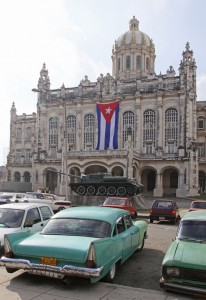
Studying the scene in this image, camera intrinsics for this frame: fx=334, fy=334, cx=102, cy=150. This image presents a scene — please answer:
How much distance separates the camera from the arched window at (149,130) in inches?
2064

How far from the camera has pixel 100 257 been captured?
20.7 feet

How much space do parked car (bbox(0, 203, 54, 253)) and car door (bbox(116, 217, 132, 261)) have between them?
9.01ft

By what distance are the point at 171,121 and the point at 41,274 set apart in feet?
156

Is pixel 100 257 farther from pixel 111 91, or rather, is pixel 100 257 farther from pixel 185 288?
pixel 111 91

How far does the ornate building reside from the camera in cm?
4897

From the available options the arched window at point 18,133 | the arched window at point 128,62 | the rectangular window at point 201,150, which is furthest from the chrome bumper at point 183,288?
the arched window at point 18,133

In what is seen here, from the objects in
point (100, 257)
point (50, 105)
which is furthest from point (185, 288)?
point (50, 105)

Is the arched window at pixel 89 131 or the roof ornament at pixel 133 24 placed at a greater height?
the roof ornament at pixel 133 24

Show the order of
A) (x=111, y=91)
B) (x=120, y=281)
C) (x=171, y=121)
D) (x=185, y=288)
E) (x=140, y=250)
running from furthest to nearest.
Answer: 1. (x=111, y=91)
2. (x=171, y=121)
3. (x=140, y=250)
4. (x=120, y=281)
5. (x=185, y=288)

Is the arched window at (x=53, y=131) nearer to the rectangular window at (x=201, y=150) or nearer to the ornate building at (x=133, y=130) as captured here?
the ornate building at (x=133, y=130)

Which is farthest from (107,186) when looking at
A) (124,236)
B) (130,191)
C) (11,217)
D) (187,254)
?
(187,254)

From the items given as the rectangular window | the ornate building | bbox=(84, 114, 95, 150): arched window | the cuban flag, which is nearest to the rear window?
the ornate building

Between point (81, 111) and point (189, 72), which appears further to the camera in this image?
point (81, 111)

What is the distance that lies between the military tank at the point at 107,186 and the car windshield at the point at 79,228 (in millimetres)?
25462
